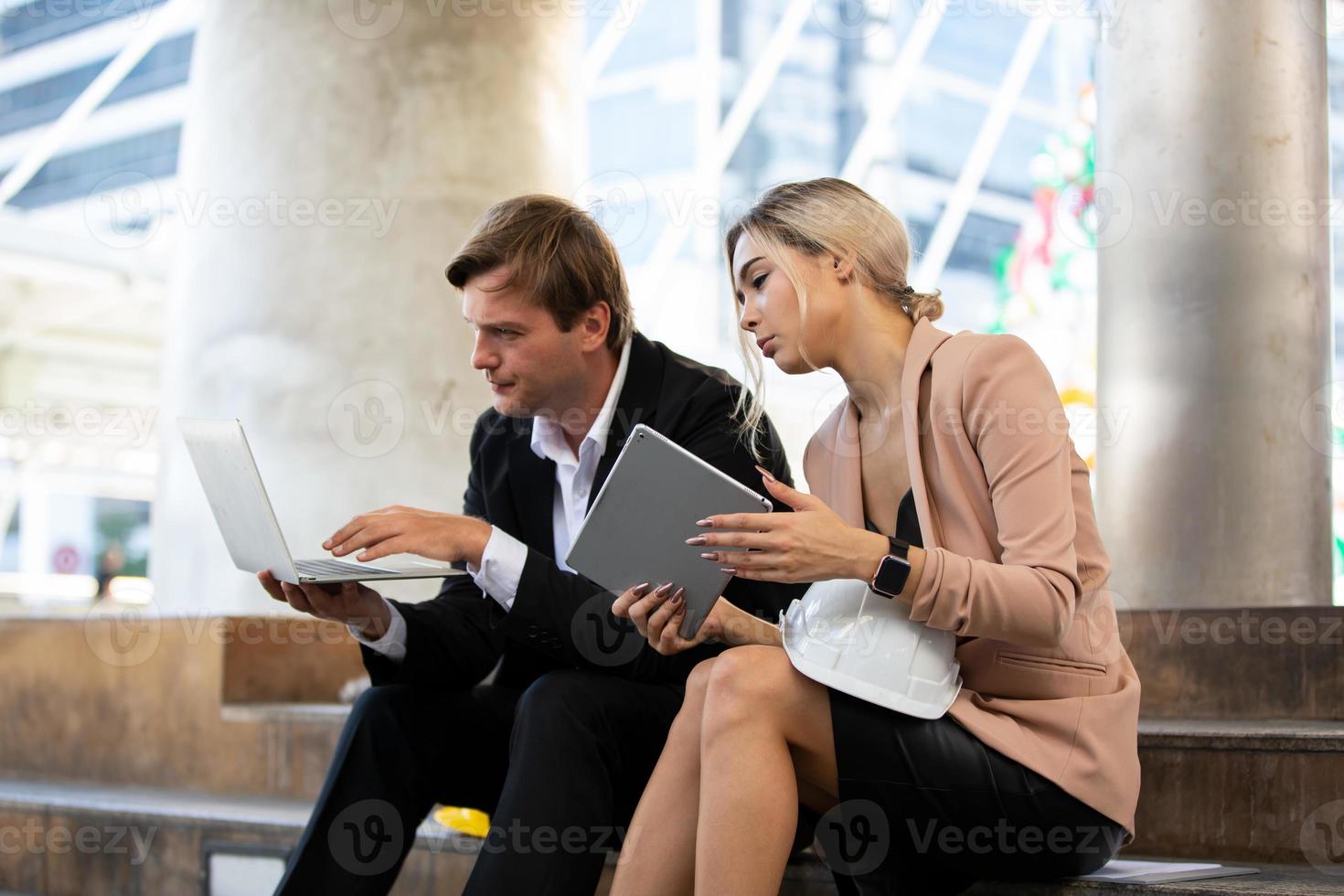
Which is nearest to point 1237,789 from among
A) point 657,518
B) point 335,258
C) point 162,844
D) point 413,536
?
point 657,518

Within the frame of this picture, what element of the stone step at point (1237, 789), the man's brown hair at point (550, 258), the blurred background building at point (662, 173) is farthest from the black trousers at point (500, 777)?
the blurred background building at point (662, 173)

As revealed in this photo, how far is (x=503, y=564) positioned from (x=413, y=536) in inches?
5.3

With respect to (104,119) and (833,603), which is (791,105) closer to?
(104,119)

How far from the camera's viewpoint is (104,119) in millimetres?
23531

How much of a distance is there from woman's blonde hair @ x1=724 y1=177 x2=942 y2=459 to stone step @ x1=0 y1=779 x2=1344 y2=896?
1.00 meters

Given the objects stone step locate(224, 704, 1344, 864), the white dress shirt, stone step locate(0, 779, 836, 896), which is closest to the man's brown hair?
the white dress shirt

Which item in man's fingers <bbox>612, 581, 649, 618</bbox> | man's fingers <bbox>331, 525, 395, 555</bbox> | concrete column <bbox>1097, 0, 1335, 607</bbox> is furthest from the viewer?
concrete column <bbox>1097, 0, 1335, 607</bbox>

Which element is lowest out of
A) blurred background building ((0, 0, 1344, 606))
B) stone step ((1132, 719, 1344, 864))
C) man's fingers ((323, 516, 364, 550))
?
stone step ((1132, 719, 1344, 864))

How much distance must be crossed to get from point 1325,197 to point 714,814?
7.01 feet

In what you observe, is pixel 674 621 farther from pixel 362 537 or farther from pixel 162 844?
pixel 162 844

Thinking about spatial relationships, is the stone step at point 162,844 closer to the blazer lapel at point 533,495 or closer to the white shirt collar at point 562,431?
the blazer lapel at point 533,495

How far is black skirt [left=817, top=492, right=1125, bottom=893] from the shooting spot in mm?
1520

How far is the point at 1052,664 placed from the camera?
1594 millimetres

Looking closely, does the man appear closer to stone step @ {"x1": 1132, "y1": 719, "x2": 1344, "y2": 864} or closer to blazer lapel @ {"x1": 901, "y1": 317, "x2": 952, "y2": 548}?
blazer lapel @ {"x1": 901, "y1": 317, "x2": 952, "y2": 548}
